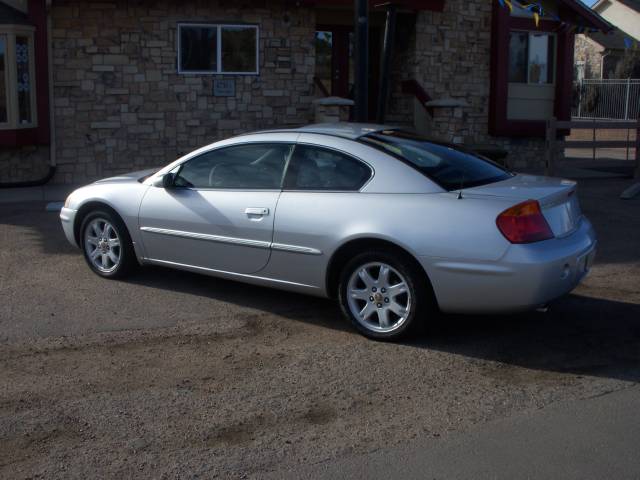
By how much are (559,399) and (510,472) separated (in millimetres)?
1109

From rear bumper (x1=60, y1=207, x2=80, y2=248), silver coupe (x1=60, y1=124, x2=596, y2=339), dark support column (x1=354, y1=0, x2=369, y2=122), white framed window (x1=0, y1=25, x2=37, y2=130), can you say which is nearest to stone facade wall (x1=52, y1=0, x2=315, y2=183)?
white framed window (x1=0, y1=25, x2=37, y2=130)

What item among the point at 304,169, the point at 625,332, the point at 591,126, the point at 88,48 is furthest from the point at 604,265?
the point at 88,48

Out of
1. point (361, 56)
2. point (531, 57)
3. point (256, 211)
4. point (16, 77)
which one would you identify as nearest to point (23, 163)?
point (16, 77)

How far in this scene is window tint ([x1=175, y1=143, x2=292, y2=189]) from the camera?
682 centimetres

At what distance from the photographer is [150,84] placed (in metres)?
14.9

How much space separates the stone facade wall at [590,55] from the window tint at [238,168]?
3966 centimetres

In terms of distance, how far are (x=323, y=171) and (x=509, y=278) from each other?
1.76m

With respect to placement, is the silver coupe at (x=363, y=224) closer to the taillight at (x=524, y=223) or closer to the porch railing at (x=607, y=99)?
the taillight at (x=524, y=223)

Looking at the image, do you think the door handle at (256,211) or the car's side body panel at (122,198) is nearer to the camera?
the door handle at (256,211)

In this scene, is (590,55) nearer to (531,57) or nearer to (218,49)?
(531,57)

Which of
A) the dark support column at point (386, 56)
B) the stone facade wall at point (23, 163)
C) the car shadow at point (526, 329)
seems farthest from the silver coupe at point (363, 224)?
the dark support column at point (386, 56)

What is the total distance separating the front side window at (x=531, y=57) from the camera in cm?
1812

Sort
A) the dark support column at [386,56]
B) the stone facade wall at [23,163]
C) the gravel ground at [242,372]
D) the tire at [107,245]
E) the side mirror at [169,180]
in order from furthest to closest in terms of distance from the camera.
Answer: the dark support column at [386,56] → the stone facade wall at [23,163] → the tire at [107,245] → the side mirror at [169,180] → the gravel ground at [242,372]

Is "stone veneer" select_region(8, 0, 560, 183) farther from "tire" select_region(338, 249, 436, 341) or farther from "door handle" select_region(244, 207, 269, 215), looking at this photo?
"tire" select_region(338, 249, 436, 341)
